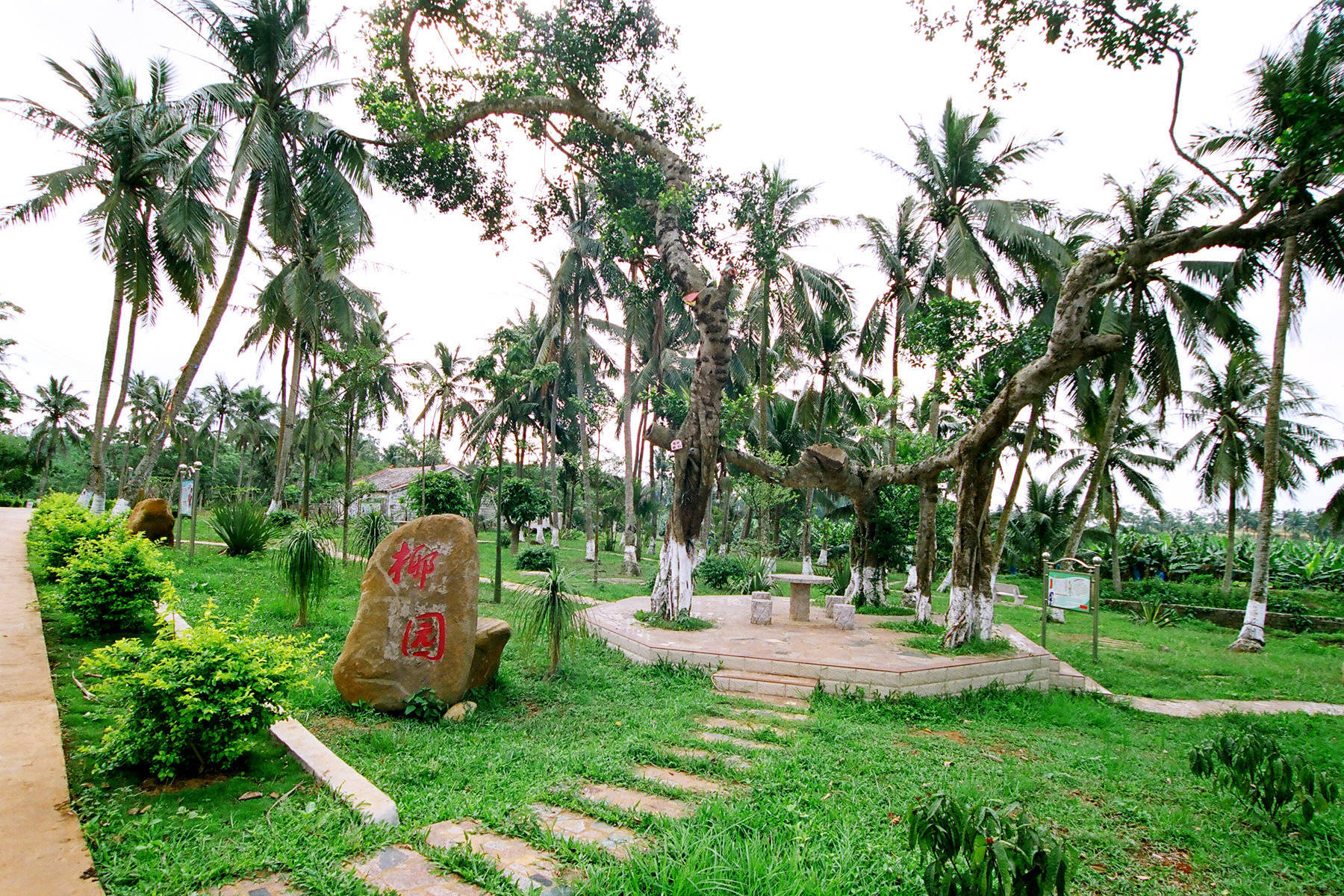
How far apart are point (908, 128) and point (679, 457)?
35.3ft

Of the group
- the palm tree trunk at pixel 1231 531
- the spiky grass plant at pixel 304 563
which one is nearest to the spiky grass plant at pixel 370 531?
the spiky grass plant at pixel 304 563

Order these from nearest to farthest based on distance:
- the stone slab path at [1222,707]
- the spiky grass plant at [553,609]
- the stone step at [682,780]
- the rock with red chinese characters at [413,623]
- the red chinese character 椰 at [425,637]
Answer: the stone step at [682,780] → the rock with red chinese characters at [413,623] → the red chinese character 椰 at [425,637] → the spiky grass plant at [553,609] → the stone slab path at [1222,707]

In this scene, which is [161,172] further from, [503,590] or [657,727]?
[657,727]

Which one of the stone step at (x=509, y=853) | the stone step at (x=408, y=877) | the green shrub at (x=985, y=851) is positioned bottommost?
the stone step at (x=509, y=853)

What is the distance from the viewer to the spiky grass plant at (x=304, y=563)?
8031 mm

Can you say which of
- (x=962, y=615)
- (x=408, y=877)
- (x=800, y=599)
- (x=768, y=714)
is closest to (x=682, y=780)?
(x=408, y=877)

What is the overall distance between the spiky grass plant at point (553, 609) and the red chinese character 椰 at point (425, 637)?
4.34 ft

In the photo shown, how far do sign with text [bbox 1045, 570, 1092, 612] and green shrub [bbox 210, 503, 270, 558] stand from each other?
47.6ft

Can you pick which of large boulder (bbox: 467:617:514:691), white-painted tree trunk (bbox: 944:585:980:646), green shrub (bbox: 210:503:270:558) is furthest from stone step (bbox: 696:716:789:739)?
green shrub (bbox: 210:503:270:558)

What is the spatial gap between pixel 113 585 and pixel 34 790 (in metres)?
3.81

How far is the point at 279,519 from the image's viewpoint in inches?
655

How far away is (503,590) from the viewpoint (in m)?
14.4

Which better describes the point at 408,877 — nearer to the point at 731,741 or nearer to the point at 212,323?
the point at 731,741

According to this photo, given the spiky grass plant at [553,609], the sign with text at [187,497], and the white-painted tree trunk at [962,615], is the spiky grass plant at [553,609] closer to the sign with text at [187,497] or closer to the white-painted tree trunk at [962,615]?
the white-painted tree trunk at [962,615]
